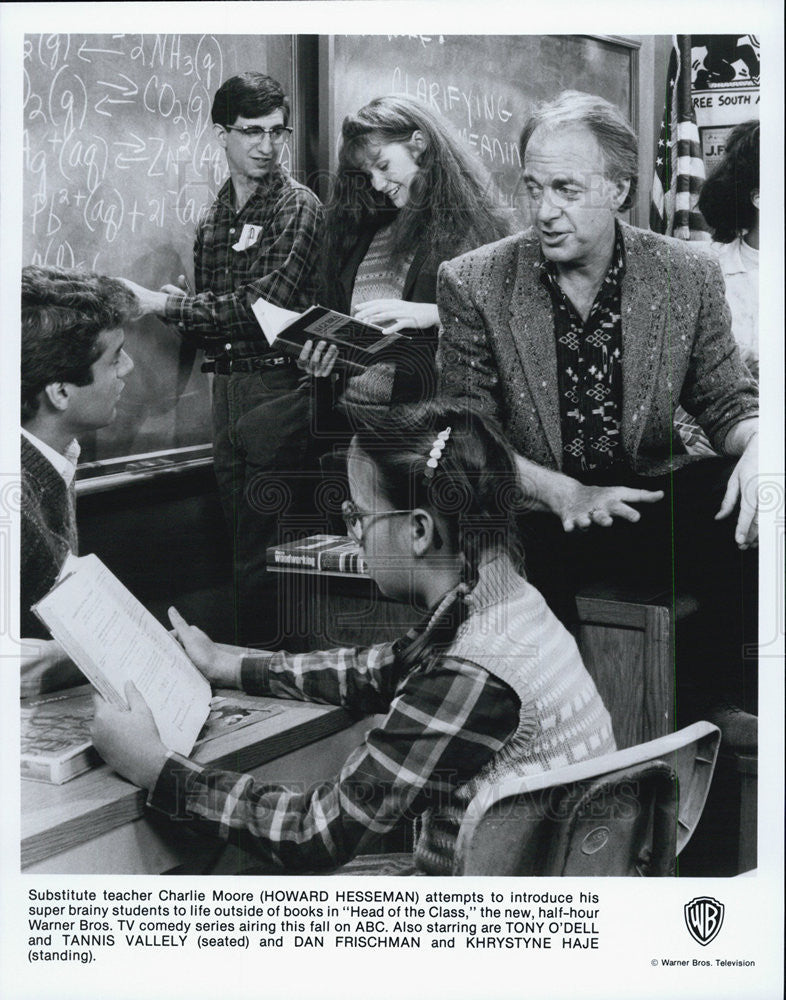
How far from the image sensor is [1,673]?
1.70 m

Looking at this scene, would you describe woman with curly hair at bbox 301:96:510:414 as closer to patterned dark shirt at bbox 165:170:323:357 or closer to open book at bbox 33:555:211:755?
patterned dark shirt at bbox 165:170:323:357

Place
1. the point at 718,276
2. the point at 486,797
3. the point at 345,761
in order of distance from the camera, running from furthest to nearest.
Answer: the point at 718,276 → the point at 345,761 → the point at 486,797

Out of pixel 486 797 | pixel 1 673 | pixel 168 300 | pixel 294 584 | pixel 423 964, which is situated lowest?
pixel 423 964

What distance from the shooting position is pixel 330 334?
5.71 feet

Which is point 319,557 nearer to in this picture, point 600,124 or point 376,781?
point 376,781

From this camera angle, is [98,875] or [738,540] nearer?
[98,875]

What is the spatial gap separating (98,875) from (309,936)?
0.38m

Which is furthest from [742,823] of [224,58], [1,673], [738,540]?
[224,58]

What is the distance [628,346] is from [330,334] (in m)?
0.54

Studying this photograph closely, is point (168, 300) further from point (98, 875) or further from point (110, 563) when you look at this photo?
point (98, 875)

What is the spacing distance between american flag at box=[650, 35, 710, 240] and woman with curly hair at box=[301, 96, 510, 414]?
0.29 metres

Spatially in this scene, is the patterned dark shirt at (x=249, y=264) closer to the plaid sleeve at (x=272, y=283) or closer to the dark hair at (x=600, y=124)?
the plaid sleeve at (x=272, y=283)

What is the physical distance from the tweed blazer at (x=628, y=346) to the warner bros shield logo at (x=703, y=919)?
0.77 m

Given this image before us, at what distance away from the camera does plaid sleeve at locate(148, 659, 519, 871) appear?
57.5 inches
